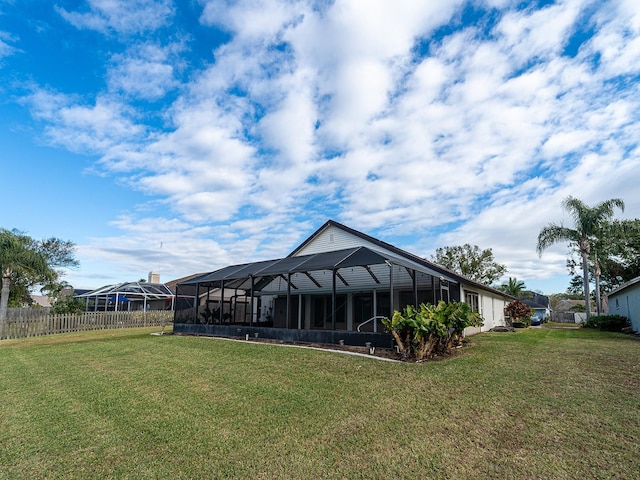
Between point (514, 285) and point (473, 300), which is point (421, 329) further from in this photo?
point (514, 285)

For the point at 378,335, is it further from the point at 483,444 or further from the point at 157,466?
the point at 157,466

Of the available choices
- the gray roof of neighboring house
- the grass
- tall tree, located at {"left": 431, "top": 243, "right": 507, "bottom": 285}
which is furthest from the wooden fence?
tall tree, located at {"left": 431, "top": 243, "right": 507, "bottom": 285}

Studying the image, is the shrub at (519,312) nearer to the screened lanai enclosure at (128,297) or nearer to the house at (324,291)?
the house at (324,291)

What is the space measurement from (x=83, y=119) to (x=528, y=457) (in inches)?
592

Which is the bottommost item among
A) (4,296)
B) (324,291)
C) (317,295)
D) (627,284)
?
(4,296)

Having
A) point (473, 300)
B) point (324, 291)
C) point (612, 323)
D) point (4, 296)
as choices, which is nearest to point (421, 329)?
point (324, 291)

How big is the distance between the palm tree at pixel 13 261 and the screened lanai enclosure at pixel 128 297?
8.09 metres

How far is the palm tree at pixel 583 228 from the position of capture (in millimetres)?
22875

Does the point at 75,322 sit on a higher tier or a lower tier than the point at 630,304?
lower

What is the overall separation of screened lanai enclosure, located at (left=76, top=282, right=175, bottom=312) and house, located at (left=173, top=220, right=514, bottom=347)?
950 centimetres

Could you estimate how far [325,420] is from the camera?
461cm

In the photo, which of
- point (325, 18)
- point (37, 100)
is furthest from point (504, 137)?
point (37, 100)

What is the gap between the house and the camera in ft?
39.7

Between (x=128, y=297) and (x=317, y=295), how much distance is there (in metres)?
19.6
